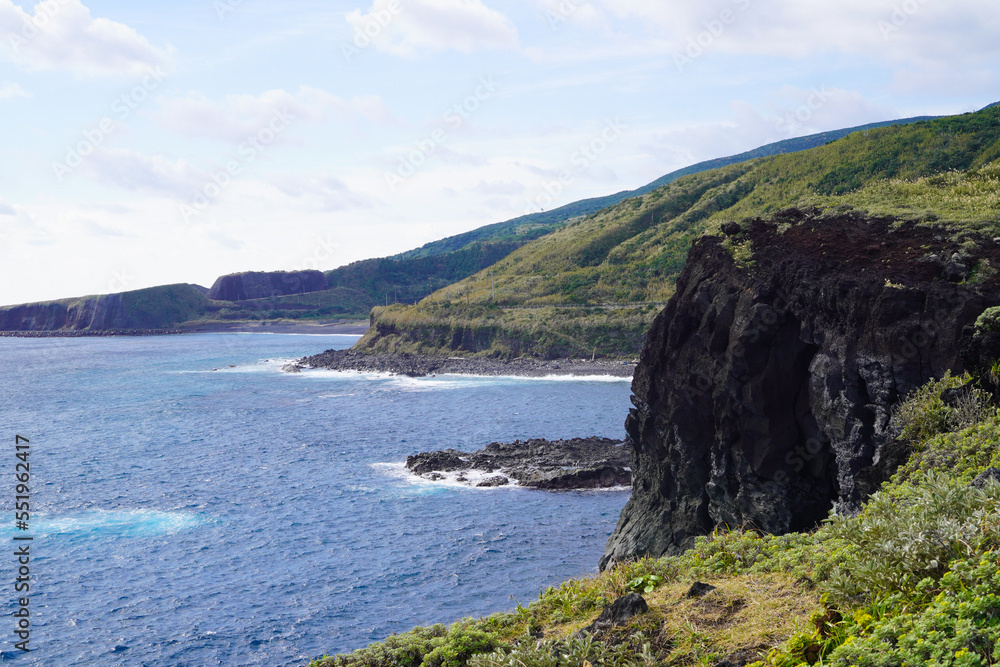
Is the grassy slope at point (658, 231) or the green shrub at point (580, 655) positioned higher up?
the grassy slope at point (658, 231)

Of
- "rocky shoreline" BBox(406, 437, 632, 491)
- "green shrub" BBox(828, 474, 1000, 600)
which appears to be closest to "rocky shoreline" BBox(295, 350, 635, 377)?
"rocky shoreline" BBox(406, 437, 632, 491)

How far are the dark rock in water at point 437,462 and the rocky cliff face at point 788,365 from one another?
63.1 feet

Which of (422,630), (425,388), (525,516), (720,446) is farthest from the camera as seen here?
(425,388)

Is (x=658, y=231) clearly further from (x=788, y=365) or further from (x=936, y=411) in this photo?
(x=936, y=411)

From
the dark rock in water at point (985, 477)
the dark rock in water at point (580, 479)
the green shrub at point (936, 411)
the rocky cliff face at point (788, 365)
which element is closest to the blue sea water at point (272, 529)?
the dark rock in water at point (580, 479)

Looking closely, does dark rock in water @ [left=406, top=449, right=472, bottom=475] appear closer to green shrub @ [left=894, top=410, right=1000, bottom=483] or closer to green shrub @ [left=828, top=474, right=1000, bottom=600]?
green shrub @ [left=894, top=410, right=1000, bottom=483]

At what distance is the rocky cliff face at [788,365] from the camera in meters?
15.6

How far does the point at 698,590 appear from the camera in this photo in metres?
10.1

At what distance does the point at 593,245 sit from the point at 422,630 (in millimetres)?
125913

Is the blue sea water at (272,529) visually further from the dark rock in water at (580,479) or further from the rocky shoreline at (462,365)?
the rocky shoreline at (462,365)

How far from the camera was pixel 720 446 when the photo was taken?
20.1m

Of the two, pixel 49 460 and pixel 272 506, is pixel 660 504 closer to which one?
pixel 272 506

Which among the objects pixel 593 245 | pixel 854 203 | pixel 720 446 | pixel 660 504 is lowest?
pixel 660 504

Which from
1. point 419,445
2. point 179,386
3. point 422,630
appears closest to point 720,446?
point 422,630
